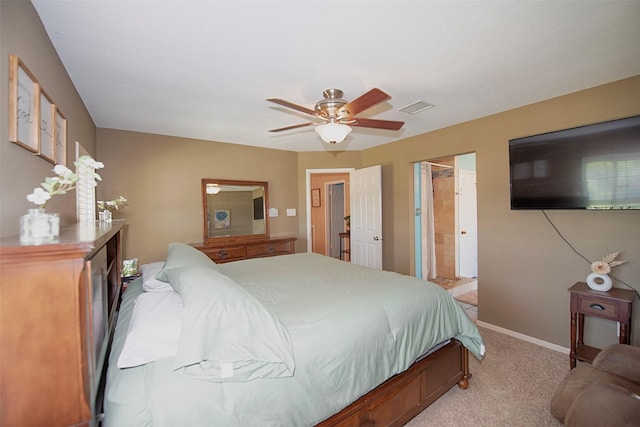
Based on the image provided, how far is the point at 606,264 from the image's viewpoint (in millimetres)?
2191

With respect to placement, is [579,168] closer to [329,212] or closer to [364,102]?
[364,102]

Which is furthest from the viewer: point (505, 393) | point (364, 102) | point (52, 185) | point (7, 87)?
point (505, 393)

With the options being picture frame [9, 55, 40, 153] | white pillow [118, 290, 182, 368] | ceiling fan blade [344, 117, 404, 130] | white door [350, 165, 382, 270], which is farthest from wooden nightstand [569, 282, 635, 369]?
picture frame [9, 55, 40, 153]

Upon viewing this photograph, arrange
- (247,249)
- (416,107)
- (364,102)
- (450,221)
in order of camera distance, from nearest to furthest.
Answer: (364,102) → (416,107) → (247,249) → (450,221)

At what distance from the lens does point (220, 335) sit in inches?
45.3

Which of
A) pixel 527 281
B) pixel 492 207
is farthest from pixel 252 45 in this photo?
pixel 527 281

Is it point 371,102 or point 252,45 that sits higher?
point 252,45

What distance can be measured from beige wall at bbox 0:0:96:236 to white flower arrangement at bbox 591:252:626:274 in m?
3.75

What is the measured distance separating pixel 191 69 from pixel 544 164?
3.10 m

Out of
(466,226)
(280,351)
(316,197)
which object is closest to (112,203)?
(280,351)

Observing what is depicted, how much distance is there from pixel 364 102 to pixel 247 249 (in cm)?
277

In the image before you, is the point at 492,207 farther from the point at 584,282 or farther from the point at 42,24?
the point at 42,24

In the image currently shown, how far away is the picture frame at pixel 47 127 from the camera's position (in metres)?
1.43

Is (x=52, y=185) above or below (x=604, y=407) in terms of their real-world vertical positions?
above
